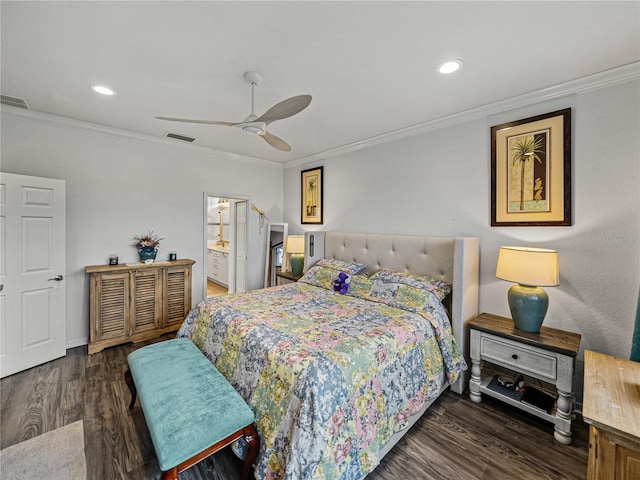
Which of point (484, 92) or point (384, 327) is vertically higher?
point (484, 92)

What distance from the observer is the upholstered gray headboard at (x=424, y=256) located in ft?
8.40

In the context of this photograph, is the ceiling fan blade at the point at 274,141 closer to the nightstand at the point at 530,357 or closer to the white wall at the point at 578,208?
the white wall at the point at 578,208

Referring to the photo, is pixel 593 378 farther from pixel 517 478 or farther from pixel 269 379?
pixel 269 379


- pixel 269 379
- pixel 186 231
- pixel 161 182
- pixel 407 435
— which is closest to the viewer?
pixel 269 379

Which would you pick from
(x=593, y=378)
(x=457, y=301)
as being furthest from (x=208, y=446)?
(x=457, y=301)

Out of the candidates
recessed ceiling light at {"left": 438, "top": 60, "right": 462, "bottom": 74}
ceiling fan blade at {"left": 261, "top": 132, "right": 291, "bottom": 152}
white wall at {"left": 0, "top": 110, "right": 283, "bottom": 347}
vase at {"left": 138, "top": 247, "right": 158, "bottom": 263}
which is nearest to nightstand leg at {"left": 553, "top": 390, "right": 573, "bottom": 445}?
recessed ceiling light at {"left": 438, "top": 60, "right": 462, "bottom": 74}

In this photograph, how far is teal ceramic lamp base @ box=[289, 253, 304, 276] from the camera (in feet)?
14.4

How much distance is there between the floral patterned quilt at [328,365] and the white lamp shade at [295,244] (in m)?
1.64

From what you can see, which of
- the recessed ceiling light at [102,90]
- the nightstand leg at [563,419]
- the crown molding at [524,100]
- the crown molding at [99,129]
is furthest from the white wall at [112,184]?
the nightstand leg at [563,419]

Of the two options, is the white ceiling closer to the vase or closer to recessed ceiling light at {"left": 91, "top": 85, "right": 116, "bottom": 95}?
recessed ceiling light at {"left": 91, "top": 85, "right": 116, "bottom": 95}

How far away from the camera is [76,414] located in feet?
7.16

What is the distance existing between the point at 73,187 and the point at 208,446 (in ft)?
11.4

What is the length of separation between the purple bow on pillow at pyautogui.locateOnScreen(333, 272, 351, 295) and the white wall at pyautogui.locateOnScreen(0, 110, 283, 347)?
233 cm

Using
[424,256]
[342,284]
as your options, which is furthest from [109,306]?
[424,256]
